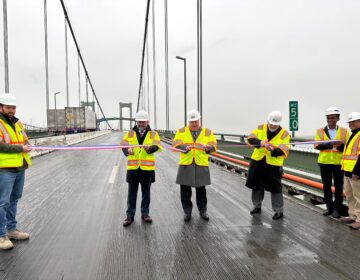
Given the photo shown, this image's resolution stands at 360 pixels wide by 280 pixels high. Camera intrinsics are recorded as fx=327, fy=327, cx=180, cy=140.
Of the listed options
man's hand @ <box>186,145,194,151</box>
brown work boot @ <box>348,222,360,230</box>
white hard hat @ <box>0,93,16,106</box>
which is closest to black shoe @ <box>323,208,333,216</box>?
brown work boot @ <box>348,222,360,230</box>

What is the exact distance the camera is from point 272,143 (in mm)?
5695

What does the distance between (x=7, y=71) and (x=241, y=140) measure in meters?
14.2

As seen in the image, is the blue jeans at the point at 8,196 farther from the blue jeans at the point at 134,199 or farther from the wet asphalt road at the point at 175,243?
the blue jeans at the point at 134,199

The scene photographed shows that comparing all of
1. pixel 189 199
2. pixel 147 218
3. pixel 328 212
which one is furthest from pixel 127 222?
pixel 328 212

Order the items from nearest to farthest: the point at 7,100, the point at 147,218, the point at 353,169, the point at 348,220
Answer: the point at 7,100, the point at 353,169, the point at 348,220, the point at 147,218

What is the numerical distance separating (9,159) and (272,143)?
4115 millimetres

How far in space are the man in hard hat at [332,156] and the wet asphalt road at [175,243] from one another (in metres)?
0.35

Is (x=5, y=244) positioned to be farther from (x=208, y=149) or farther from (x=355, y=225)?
(x=355, y=225)

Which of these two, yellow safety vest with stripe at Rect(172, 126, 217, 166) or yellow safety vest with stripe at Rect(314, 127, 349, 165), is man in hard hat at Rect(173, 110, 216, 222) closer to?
Answer: yellow safety vest with stripe at Rect(172, 126, 217, 166)

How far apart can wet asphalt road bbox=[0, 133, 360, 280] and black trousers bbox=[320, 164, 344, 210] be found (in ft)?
1.09

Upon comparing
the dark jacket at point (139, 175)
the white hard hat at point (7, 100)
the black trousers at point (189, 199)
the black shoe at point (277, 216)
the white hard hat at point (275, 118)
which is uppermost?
the white hard hat at point (7, 100)

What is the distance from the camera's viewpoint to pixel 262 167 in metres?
6.01

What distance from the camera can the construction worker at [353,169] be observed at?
504 centimetres

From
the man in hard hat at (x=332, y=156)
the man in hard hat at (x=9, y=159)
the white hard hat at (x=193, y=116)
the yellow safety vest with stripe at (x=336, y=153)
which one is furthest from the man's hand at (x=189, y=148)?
the man in hard hat at (x=9, y=159)
